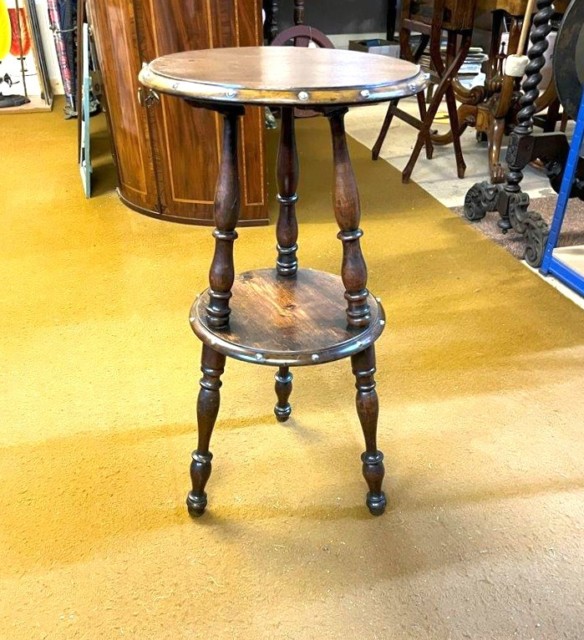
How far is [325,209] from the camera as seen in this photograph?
2844 mm

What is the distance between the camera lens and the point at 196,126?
244 centimetres

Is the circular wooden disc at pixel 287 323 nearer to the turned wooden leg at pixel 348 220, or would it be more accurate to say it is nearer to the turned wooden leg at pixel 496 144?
the turned wooden leg at pixel 348 220

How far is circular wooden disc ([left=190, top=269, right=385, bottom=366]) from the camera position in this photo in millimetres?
1142

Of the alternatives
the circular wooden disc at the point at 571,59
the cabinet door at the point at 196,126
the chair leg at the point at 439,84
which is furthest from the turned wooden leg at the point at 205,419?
the chair leg at the point at 439,84

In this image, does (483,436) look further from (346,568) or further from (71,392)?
(71,392)

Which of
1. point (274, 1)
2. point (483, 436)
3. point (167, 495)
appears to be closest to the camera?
point (167, 495)

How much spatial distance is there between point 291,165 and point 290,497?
720 millimetres

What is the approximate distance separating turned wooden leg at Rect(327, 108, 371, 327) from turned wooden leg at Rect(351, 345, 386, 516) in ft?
0.26

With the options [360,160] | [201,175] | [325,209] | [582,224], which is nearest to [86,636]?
[201,175]

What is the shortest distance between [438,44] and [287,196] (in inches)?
77.8

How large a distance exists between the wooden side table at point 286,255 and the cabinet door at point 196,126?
1.09m

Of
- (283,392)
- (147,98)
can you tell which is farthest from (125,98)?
(283,392)

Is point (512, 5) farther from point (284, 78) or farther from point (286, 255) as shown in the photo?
point (284, 78)

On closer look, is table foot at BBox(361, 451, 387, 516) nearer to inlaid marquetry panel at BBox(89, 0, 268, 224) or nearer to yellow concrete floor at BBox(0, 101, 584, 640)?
yellow concrete floor at BBox(0, 101, 584, 640)
